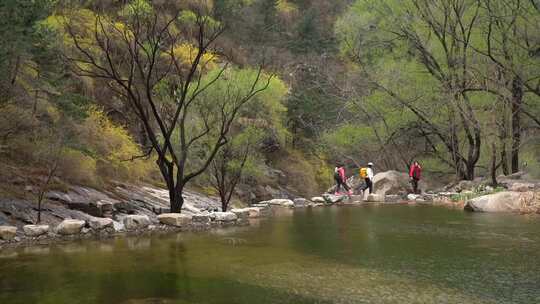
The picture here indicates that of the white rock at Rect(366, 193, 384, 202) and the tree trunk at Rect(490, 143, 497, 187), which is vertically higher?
the tree trunk at Rect(490, 143, 497, 187)

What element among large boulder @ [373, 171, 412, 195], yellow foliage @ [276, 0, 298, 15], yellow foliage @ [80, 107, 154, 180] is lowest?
large boulder @ [373, 171, 412, 195]

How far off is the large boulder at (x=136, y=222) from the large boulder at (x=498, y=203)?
35.0ft

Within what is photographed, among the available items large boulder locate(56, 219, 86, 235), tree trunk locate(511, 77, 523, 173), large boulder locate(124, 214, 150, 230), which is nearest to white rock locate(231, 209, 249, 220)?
large boulder locate(124, 214, 150, 230)

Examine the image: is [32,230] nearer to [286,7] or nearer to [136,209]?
[136,209]

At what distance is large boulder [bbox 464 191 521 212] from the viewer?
16.8m

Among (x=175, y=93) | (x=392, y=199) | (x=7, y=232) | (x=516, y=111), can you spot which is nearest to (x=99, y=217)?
(x=7, y=232)

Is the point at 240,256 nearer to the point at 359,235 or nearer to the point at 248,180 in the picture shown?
the point at 359,235

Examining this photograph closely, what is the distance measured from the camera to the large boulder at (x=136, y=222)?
13.1 metres

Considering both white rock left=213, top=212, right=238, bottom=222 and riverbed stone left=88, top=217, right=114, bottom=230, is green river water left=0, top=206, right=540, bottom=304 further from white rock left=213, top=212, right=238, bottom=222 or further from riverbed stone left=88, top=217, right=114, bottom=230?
white rock left=213, top=212, right=238, bottom=222

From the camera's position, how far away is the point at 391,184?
27609 millimetres

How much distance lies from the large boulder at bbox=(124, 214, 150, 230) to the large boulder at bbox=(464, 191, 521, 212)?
10668mm

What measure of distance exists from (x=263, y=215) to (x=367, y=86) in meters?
14.8

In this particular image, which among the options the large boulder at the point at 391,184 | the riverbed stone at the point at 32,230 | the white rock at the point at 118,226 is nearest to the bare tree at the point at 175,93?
the white rock at the point at 118,226

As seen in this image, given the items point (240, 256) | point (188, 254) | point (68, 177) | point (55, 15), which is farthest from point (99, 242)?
point (55, 15)
